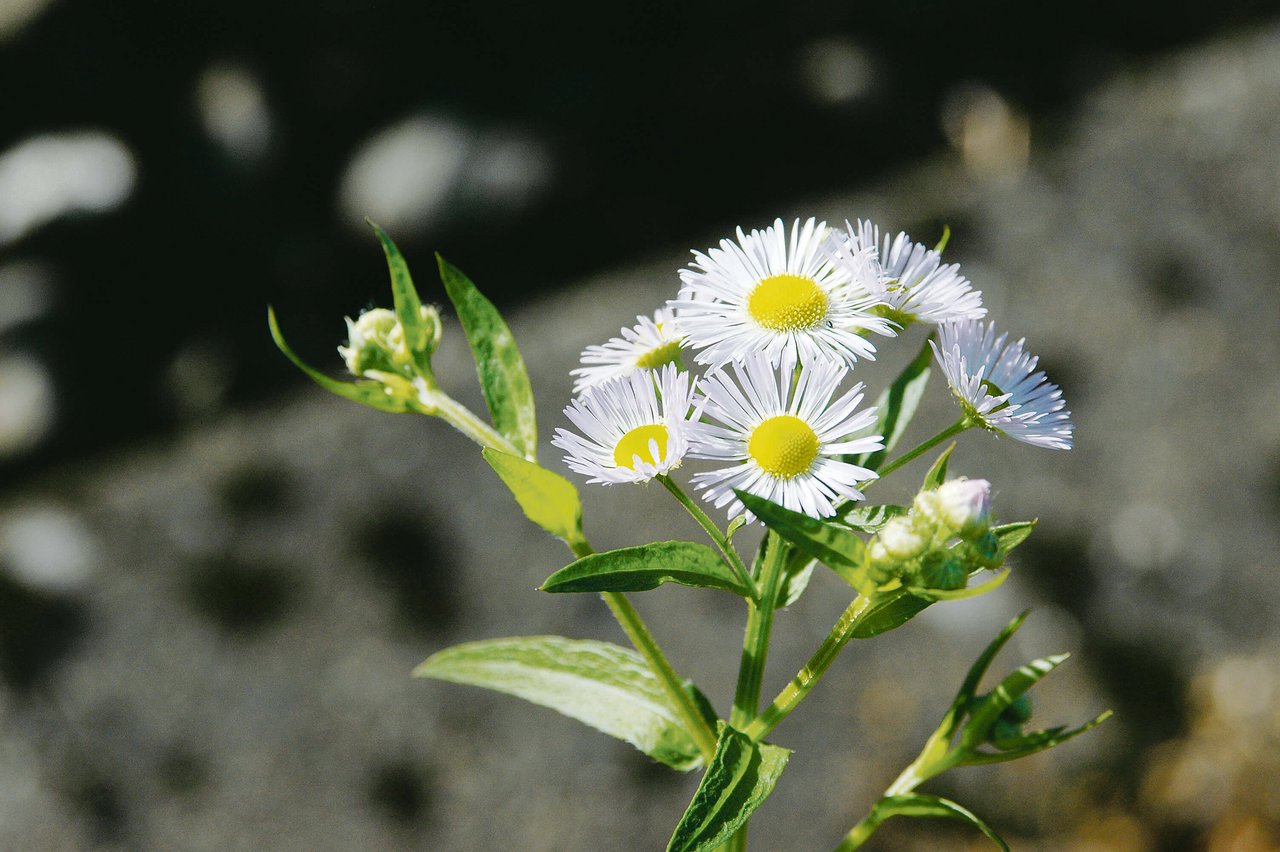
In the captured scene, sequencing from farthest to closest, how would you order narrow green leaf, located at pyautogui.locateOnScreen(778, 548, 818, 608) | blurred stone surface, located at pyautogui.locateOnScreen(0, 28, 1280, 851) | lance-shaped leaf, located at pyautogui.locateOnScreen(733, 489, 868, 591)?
1. blurred stone surface, located at pyautogui.locateOnScreen(0, 28, 1280, 851)
2. narrow green leaf, located at pyautogui.locateOnScreen(778, 548, 818, 608)
3. lance-shaped leaf, located at pyautogui.locateOnScreen(733, 489, 868, 591)

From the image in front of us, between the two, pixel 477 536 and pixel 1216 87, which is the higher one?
pixel 1216 87

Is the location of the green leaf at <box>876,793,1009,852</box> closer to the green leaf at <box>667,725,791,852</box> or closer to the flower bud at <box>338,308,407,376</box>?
the green leaf at <box>667,725,791,852</box>

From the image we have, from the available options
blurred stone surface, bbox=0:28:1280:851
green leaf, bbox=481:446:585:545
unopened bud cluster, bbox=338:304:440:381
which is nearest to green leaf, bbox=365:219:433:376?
unopened bud cluster, bbox=338:304:440:381

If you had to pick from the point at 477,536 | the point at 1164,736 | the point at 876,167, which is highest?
the point at 876,167

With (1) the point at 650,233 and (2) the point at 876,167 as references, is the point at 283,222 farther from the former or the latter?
(2) the point at 876,167

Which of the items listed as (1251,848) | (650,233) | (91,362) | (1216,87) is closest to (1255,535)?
(1251,848)

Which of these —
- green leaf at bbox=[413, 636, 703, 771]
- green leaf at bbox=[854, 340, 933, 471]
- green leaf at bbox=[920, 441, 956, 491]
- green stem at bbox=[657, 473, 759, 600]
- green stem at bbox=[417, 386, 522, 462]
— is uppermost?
green leaf at bbox=[854, 340, 933, 471]

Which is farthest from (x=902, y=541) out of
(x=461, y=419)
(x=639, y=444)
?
(x=461, y=419)
